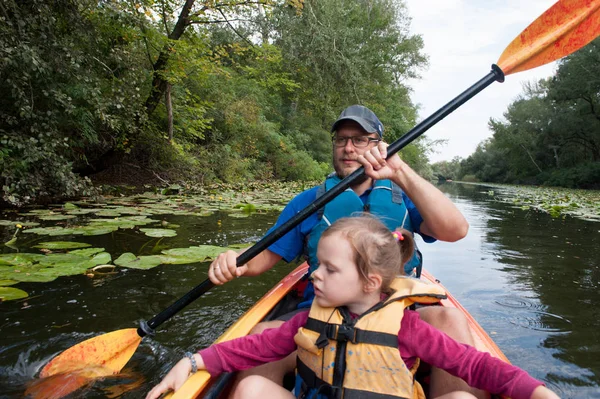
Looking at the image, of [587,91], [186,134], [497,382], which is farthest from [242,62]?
[587,91]

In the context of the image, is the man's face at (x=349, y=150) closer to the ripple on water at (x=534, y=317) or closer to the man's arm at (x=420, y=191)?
the man's arm at (x=420, y=191)

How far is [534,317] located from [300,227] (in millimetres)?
1963

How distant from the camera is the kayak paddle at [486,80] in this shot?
1.79 metres

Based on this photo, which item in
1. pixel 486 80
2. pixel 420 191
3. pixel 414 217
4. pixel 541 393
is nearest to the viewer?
pixel 541 393

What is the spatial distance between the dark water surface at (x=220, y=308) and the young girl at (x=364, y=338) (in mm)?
873

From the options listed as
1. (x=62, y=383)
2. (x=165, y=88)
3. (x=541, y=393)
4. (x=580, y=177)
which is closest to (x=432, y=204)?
(x=541, y=393)

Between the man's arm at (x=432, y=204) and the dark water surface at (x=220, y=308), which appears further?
the dark water surface at (x=220, y=308)

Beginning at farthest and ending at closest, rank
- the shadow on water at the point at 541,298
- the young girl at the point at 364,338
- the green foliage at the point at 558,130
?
the green foliage at the point at 558,130
the shadow on water at the point at 541,298
the young girl at the point at 364,338

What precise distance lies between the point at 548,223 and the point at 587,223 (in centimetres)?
63

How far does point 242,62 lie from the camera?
15.9m

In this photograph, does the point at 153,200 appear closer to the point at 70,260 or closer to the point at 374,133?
the point at 70,260

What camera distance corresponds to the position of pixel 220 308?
274 centimetres

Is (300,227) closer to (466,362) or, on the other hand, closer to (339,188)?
(339,188)

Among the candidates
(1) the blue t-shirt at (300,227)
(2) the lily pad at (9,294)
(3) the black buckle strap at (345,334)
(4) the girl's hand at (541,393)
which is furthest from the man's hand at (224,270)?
(2) the lily pad at (9,294)
